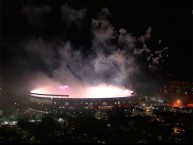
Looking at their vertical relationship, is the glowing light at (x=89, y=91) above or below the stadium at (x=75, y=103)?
above

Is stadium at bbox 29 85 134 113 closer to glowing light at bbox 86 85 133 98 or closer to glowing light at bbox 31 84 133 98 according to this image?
glowing light at bbox 31 84 133 98

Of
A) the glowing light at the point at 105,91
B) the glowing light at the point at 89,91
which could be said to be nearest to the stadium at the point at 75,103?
the glowing light at the point at 89,91

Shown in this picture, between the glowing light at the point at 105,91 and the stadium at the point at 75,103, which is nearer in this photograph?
the stadium at the point at 75,103

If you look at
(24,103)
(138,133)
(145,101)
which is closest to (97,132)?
(138,133)

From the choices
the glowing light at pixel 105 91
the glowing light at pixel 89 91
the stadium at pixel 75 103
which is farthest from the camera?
the glowing light at pixel 89 91

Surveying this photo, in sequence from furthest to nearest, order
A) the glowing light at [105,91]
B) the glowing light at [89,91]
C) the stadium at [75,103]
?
the glowing light at [89,91]
the glowing light at [105,91]
the stadium at [75,103]

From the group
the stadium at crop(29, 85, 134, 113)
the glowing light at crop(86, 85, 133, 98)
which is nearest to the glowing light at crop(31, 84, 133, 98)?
the glowing light at crop(86, 85, 133, 98)

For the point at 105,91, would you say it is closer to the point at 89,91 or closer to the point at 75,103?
the point at 89,91

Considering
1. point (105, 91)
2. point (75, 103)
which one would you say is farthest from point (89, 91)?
point (75, 103)

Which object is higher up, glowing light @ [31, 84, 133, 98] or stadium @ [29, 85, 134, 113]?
glowing light @ [31, 84, 133, 98]

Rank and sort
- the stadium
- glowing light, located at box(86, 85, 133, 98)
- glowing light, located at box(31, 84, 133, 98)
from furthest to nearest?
glowing light, located at box(31, 84, 133, 98) < glowing light, located at box(86, 85, 133, 98) < the stadium

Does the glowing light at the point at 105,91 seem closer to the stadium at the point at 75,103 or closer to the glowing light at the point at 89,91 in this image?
the glowing light at the point at 89,91
